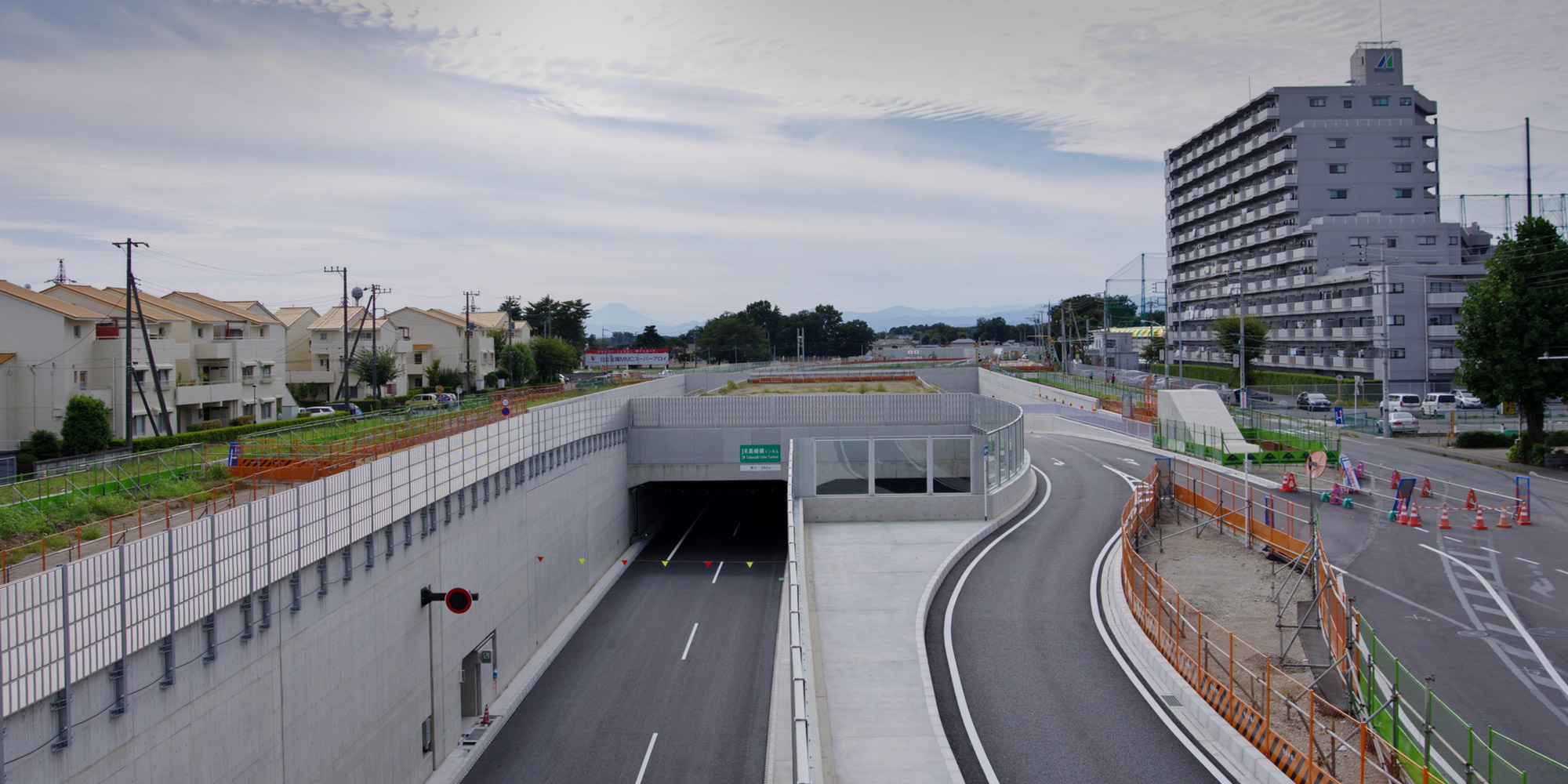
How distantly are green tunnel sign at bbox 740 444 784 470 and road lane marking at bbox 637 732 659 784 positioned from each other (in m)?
17.3

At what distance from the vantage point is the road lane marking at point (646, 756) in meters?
19.0

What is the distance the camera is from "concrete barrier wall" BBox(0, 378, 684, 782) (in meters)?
10.2

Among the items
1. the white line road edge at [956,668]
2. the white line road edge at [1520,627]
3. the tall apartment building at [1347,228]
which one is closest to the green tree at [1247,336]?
the tall apartment building at [1347,228]

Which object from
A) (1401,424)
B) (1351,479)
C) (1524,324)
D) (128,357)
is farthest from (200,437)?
(1401,424)

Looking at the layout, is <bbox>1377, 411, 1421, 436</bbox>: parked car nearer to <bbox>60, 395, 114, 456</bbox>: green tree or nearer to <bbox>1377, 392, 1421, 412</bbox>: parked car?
<bbox>1377, 392, 1421, 412</bbox>: parked car

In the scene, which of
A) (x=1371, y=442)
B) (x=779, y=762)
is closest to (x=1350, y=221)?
(x=1371, y=442)

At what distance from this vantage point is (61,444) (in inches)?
1236

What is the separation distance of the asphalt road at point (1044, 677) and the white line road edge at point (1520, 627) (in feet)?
24.5

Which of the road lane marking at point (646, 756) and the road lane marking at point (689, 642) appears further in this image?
the road lane marking at point (689, 642)

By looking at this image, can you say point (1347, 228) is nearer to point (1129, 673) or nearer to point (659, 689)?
point (1129, 673)

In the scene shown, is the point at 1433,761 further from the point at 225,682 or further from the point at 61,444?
the point at 61,444

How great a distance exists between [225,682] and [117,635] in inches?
85.9

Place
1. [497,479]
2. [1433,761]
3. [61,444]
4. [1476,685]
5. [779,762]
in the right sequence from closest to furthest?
[1433,761]
[1476,685]
[779,762]
[497,479]
[61,444]

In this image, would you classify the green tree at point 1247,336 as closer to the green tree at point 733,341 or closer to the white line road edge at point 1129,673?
the white line road edge at point 1129,673
